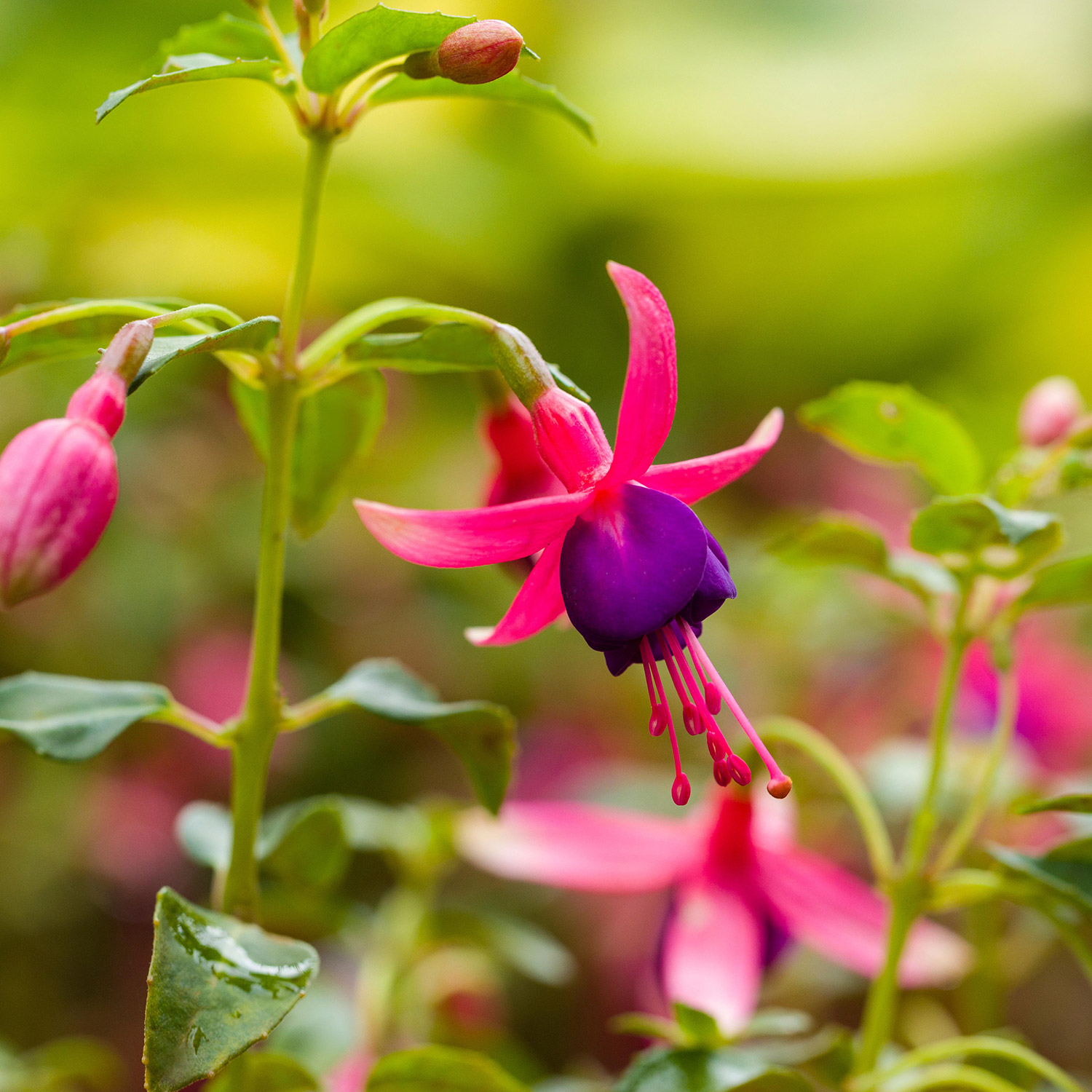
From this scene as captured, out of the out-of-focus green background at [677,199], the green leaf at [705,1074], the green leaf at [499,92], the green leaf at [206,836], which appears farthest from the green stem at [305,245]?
the out-of-focus green background at [677,199]

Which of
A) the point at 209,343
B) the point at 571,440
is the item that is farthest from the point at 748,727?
the point at 209,343

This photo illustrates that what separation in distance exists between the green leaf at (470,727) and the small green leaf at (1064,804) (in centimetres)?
23

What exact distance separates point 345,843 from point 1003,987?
0.53 m

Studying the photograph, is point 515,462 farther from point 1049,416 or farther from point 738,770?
point 1049,416

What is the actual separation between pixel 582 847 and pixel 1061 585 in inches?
13.9

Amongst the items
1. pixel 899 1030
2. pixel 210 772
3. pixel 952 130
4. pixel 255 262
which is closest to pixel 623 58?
pixel 952 130

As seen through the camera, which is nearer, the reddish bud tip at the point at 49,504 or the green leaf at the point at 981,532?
the reddish bud tip at the point at 49,504

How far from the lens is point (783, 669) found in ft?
4.36

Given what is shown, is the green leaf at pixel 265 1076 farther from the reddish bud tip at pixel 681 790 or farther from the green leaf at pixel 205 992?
the reddish bud tip at pixel 681 790

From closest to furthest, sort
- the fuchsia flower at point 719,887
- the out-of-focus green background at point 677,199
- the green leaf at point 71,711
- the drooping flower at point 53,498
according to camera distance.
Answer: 1. the drooping flower at point 53,498
2. the green leaf at point 71,711
3. the fuchsia flower at point 719,887
4. the out-of-focus green background at point 677,199

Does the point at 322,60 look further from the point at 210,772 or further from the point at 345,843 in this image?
the point at 210,772

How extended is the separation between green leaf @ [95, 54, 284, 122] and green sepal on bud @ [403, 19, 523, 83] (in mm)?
70

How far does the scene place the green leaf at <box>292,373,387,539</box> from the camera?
0.54m

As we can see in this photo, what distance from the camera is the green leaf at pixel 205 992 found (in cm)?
36
